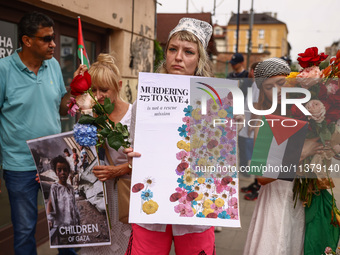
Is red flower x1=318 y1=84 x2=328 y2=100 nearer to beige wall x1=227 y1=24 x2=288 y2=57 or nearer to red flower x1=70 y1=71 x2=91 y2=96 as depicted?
red flower x1=70 y1=71 x2=91 y2=96

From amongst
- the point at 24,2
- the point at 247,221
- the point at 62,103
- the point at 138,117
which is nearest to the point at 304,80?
the point at 138,117

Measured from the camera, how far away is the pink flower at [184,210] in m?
1.63

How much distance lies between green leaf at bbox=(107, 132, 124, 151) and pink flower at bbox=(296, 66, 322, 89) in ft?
3.40

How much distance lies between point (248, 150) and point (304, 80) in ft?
13.0

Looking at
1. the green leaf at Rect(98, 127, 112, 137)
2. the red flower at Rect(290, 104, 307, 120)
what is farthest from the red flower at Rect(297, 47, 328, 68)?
the green leaf at Rect(98, 127, 112, 137)

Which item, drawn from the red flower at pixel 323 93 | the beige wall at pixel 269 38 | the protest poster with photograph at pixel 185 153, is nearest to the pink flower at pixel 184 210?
the protest poster with photograph at pixel 185 153

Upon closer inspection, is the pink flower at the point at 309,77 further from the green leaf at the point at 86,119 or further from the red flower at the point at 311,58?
the green leaf at the point at 86,119

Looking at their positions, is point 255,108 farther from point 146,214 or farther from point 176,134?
point 146,214

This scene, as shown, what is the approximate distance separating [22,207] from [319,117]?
2.12 m

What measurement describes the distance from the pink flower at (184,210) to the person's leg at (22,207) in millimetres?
1431

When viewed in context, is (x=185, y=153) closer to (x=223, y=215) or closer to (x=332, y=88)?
(x=223, y=215)

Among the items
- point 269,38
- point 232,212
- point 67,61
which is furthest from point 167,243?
point 269,38

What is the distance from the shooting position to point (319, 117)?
1.78 metres

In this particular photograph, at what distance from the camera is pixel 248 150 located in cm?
574
